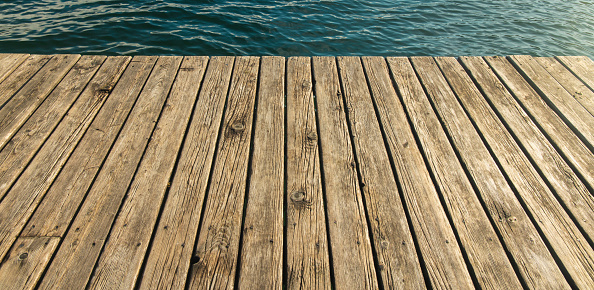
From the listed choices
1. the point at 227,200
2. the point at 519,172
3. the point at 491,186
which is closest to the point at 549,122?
the point at 519,172

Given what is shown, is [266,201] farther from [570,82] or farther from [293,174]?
[570,82]

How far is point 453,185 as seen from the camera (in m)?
2.30

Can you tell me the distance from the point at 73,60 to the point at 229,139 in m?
1.96

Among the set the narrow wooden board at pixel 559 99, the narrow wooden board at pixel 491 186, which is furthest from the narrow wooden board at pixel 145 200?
the narrow wooden board at pixel 559 99

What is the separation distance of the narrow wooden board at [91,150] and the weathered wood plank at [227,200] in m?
0.77

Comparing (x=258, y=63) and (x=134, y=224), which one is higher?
(x=258, y=63)

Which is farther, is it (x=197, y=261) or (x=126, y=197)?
(x=126, y=197)

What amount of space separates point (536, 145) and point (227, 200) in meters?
2.24

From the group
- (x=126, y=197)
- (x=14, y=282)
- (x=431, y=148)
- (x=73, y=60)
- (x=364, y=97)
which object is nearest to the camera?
(x=14, y=282)

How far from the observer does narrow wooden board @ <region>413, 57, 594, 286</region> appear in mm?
1973

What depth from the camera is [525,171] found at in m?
2.43

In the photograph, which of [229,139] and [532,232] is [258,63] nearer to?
[229,139]

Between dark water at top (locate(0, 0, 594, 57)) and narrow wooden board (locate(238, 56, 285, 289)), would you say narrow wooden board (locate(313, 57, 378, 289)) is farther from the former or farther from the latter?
dark water at top (locate(0, 0, 594, 57))

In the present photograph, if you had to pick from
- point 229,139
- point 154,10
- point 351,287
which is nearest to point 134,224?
point 229,139
